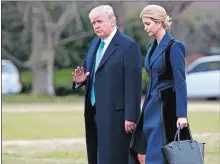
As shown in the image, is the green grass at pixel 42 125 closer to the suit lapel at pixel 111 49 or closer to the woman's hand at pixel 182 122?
the suit lapel at pixel 111 49

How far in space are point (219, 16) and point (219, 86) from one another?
598 cm

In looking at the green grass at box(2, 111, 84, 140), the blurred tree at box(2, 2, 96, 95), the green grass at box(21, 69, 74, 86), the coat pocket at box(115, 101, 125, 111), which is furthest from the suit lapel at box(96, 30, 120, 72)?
the green grass at box(21, 69, 74, 86)

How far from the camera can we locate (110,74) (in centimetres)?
639

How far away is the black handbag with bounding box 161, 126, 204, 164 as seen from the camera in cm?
574

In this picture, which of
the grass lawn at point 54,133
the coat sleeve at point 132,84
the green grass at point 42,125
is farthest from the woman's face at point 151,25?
the green grass at point 42,125

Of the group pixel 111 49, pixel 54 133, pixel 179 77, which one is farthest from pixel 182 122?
pixel 54 133

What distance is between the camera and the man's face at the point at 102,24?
6250 millimetres

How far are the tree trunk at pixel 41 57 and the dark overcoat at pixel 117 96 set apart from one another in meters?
23.9

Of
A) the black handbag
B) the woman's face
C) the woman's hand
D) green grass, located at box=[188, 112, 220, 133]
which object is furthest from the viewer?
green grass, located at box=[188, 112, 220, 133]

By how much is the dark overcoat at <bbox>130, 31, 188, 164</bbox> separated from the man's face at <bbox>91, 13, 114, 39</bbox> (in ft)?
1.60

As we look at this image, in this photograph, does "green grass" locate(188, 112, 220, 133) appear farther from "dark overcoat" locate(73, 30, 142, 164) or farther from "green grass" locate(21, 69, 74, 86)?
"green grass" locate(21, 69, 74, 86)

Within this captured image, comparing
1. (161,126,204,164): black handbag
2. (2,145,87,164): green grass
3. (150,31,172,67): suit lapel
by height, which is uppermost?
(150,31,172,67): suit lapel

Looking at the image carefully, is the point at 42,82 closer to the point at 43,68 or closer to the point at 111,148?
the point at 43,68

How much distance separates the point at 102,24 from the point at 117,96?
64 cm
